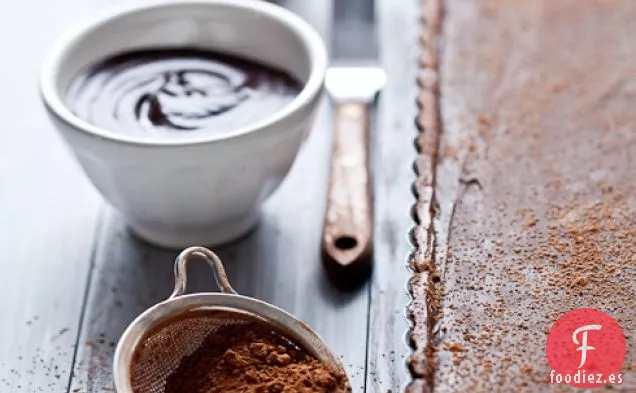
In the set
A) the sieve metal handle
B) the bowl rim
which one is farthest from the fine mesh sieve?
the bowl rim

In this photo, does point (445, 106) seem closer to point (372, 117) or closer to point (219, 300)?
point (372, 117)

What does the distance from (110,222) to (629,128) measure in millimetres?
858

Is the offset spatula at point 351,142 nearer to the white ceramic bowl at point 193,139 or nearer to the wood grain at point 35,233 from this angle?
the white ceramic bowl at point 193,139

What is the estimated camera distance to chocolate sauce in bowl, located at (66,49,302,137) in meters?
1.68

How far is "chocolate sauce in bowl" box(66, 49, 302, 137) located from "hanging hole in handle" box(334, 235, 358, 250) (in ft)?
0.73

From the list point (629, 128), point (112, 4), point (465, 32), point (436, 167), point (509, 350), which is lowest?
point (509, 350)

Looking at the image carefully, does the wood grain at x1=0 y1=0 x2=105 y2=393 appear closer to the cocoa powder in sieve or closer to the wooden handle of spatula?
the cocoa powder in sieve

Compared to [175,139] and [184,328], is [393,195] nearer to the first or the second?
[175,139]

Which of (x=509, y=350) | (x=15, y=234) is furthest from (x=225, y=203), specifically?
(x=509, y=350)

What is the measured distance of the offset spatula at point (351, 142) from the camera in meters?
1.69

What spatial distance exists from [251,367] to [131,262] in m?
0.43

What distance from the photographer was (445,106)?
5.91 feet

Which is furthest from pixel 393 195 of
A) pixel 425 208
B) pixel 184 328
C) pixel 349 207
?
pixel 184 328

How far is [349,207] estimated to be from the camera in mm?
1746
